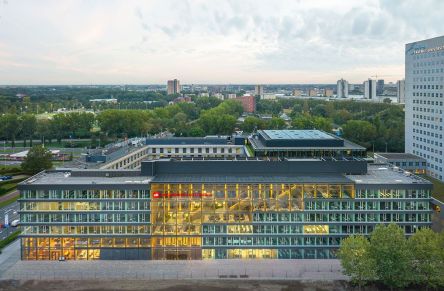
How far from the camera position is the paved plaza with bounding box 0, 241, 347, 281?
5188 centimetres

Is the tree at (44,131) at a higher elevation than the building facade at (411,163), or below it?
higher

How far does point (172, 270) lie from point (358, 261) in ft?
66.6

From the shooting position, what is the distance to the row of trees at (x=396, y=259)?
46.6 metres

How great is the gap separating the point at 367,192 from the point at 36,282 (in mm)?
38692

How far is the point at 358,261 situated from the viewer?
47406 millimetres

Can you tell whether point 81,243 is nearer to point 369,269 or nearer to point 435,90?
point 369,269

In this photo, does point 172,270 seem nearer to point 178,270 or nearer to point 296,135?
point 178,270

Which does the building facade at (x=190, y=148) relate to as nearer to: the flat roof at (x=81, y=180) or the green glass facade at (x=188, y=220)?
the flat roof at (x=81, y=180)

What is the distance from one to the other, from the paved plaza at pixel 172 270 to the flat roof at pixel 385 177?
1088 cm

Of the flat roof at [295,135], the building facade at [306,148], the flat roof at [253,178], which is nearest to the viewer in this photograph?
the flat roof at [253,178]

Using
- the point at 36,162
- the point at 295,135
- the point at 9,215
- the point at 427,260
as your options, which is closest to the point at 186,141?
the point at 295,135

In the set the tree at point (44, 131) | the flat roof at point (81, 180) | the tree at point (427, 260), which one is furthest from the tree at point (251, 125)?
the tree at point (427, 260)

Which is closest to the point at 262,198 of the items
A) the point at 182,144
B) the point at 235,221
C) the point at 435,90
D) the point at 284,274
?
the point at 235,221

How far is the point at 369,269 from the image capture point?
154 ft
